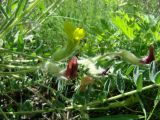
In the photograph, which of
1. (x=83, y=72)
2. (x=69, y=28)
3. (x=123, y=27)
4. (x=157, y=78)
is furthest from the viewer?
(x=123, y=27)

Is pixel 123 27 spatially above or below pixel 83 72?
above

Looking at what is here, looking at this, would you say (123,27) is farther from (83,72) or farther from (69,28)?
(69,28)

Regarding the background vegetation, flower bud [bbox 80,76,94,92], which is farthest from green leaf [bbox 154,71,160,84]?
flower bud [bbox 80,76,94,92]

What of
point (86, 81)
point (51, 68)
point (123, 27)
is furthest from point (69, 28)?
point (123, 27)

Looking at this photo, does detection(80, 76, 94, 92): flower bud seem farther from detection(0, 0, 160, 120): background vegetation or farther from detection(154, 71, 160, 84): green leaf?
detection(154, 71, 160, 84): green leaf

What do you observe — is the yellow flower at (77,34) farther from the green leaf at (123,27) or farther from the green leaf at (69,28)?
the green leaf at (123,27)

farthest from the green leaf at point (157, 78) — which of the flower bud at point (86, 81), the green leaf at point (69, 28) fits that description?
the green leaf at point (69, 28)

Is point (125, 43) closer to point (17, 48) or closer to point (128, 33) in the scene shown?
point (128, 33)

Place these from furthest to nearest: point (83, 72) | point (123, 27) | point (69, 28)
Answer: point (123, 27)
point (83, 72)
point (69, 28)
